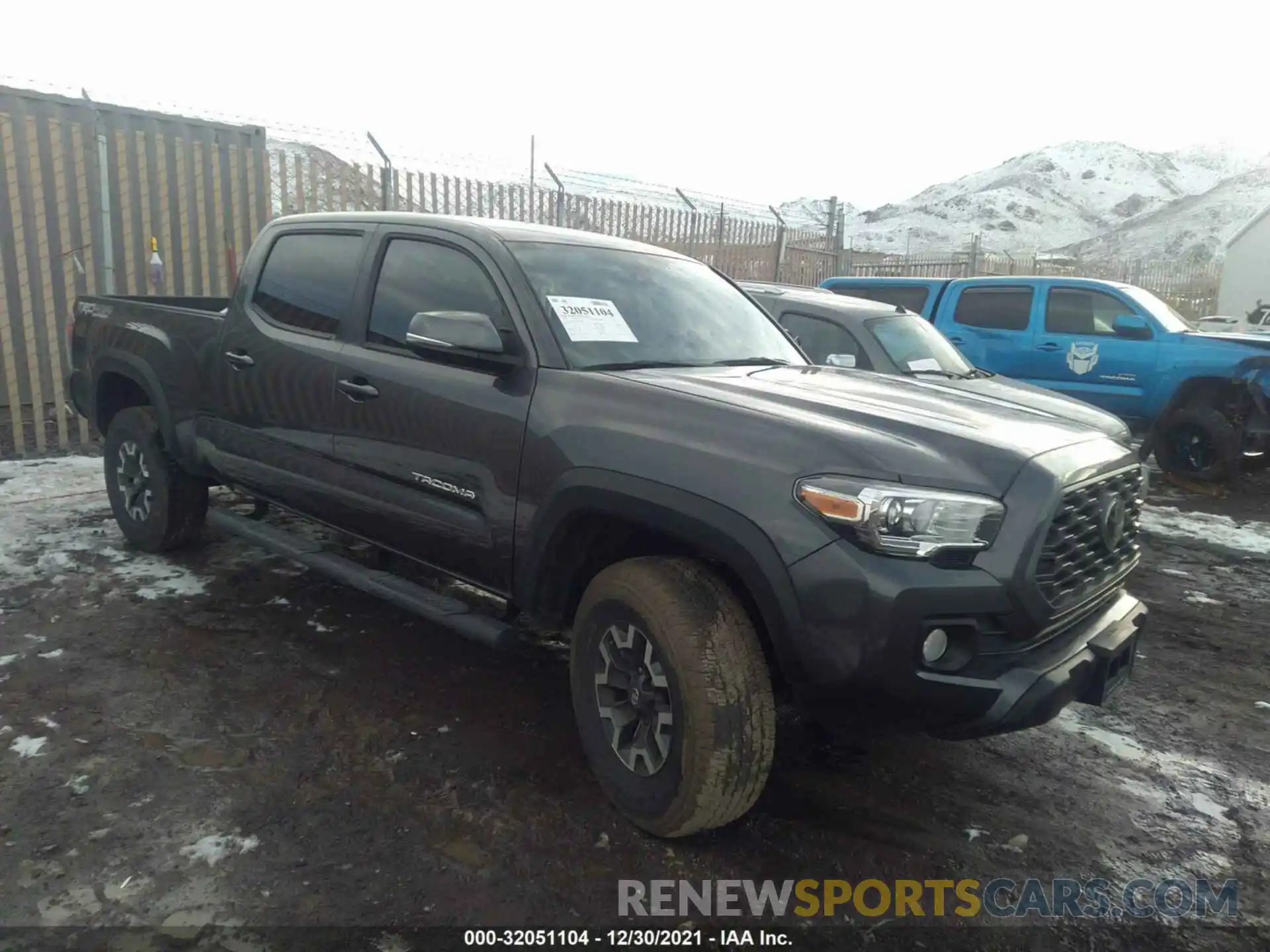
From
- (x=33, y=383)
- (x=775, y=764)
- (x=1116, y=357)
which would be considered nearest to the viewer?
(x=775, y=764)

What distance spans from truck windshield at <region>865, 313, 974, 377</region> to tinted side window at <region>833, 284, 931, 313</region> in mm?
2809

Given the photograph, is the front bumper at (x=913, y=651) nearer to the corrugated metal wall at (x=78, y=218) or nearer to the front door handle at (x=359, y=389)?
the front door handle at (x=359, y=389)

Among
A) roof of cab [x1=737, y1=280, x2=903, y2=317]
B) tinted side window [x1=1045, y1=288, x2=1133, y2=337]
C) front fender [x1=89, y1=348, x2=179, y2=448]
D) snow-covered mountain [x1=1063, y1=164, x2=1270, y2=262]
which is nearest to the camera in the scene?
front fender [x1=89, y1=348, x2=179, y2=448]

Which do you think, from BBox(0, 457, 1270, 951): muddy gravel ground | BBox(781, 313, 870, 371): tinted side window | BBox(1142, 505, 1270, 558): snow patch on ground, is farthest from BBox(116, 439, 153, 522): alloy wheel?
BBox(1142, 505, 1270, 558): snow patch on ground

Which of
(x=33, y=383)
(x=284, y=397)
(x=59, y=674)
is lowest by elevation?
(x=59, y=674)

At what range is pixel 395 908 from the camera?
95.0 inches

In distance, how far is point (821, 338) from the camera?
6723mm

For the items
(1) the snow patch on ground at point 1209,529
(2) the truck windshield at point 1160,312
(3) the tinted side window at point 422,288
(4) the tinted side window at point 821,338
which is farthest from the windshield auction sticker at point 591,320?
(2) the truck windshield at point 1160,312

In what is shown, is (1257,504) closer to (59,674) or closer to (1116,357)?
(1116,357)

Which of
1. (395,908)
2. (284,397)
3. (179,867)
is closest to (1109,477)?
(395,908)

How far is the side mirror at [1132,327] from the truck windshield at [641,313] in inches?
243

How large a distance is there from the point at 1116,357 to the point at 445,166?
710 centimetres

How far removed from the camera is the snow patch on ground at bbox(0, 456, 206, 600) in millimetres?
4742

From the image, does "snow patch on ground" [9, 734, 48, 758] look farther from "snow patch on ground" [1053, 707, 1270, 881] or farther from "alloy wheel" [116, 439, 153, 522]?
"snow patch on ground" [1053, 707, 1270, 881]
